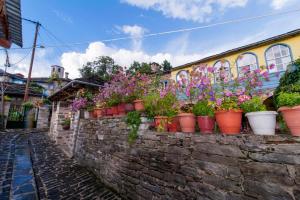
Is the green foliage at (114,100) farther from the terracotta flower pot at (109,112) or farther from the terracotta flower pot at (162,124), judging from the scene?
the terracotta flower pot at (162,124)

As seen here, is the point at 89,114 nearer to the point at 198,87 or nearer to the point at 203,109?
the point at 198,87

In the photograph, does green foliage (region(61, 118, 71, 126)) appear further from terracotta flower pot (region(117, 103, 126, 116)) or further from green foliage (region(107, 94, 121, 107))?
terracotta flower pot (region(117, 103, 126, 116))

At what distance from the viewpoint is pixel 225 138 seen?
1918 mm

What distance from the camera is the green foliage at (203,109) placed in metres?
2.25

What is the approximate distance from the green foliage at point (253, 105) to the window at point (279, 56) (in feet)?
29.5

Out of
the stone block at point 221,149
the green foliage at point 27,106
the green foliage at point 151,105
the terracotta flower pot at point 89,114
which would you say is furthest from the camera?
the green foliage at point 27,106

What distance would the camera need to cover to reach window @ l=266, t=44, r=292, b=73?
347 inches

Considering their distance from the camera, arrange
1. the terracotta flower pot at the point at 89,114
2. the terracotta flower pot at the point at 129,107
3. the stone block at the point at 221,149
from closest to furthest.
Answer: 1. the stone block at the point at 221,149
2. the terracotta flower pot at the point at 129,107
3. the terracotta flower pot at the point at 89,114

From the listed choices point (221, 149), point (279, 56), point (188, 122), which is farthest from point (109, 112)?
point (279, 56)

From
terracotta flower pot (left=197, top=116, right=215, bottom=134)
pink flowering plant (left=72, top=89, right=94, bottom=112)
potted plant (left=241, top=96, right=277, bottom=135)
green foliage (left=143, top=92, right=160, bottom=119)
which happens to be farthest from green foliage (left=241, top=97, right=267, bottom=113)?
pink flowering plant (left=72, top=89, right=94, bottom=112)

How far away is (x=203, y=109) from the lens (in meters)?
2.33

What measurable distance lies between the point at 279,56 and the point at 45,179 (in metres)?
11.8

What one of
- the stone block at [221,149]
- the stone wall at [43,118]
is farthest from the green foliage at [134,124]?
the stone wall at [43,118]

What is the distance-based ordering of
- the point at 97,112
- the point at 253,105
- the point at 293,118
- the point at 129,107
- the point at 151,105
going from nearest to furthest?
the point at 293,118 → the point at 253,105 → the point at 151,105 → the point at 129,107 → the point at 97,112
